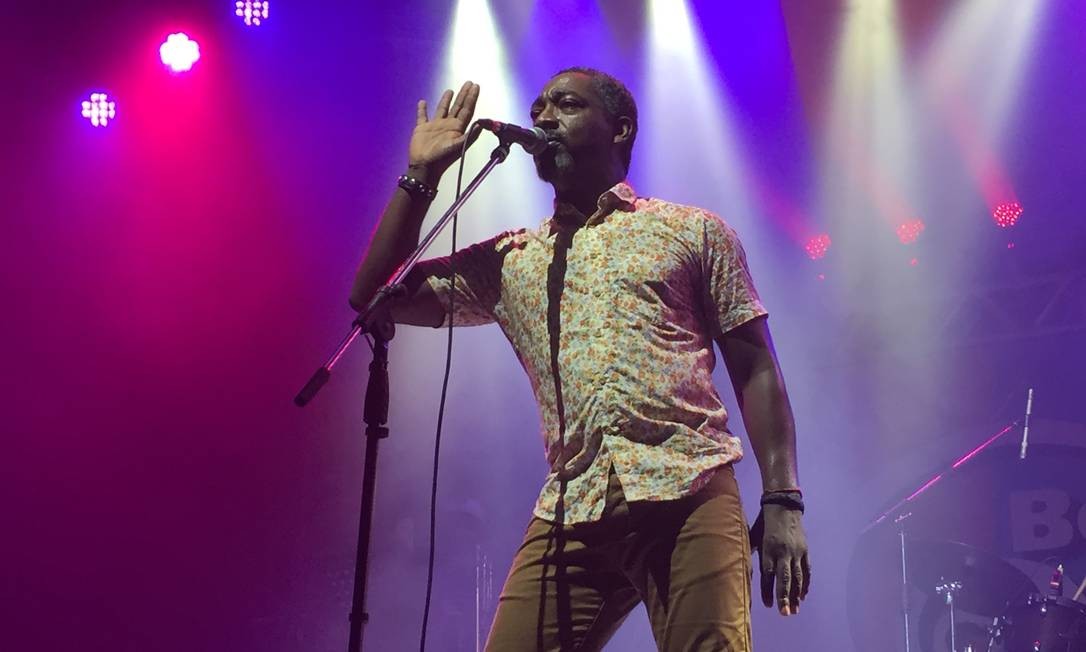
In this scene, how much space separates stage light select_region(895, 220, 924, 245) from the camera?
695 cm

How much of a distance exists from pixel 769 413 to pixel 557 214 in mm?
750

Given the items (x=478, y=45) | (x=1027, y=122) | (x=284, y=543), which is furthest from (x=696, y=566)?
(x=478, y=45)

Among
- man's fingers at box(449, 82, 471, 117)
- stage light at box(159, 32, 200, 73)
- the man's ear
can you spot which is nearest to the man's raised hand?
man's fingers at box(449, 82, 471, 117)

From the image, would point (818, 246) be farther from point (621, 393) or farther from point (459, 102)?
point (621, 393)

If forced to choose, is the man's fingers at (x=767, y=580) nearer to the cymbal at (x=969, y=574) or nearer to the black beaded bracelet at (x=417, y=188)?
the black beaded bracelet at (x=417, y=188)

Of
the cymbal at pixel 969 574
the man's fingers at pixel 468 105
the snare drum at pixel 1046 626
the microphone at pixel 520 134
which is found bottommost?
the snare drum at pixel 1046 626

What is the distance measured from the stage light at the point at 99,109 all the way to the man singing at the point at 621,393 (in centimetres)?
480

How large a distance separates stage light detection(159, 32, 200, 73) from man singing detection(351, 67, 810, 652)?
484 cm

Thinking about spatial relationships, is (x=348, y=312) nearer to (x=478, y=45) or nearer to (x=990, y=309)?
(x=478, y=45)

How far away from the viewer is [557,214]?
8.72 feet

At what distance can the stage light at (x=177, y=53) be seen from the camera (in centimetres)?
687

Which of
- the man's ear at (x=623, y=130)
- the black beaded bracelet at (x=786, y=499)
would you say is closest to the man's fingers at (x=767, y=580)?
the black beaded bracelet at (x=786, y=499)

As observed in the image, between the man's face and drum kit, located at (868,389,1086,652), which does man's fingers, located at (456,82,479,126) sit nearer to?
the man's face

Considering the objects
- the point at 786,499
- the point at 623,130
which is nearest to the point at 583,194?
the point at 623,130
